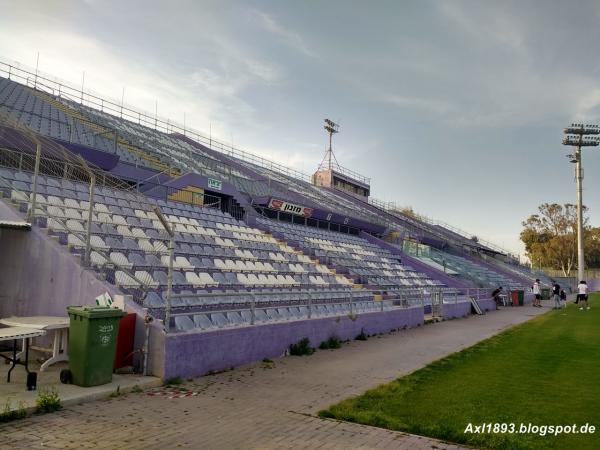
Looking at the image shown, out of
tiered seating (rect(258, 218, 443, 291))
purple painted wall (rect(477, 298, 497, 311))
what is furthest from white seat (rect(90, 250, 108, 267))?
purple painted wall (rect(477, 298, 497, 311))

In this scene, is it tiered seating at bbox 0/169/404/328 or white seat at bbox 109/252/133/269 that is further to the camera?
white seat at bbox 109/252/133/269

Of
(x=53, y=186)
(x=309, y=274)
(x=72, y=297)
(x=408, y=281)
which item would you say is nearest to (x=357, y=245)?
(x=408, y=281)

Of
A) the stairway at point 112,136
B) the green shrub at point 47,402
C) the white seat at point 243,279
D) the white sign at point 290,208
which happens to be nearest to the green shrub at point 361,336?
the white seat at point 243,279

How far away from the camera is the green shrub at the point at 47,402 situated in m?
5.64

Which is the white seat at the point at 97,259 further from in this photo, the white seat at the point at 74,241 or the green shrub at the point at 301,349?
the green shrub at the point at 301,349

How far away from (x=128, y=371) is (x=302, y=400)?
315 cm

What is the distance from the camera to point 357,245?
2717cm

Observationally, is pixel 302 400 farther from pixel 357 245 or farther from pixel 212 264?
pixel 357 245

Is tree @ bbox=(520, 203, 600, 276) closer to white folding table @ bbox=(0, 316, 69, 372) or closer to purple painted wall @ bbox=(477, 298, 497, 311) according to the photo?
purple painted wall @ bbox=(477, 298, 497, 311)

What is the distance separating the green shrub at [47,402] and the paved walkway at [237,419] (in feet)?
0.47

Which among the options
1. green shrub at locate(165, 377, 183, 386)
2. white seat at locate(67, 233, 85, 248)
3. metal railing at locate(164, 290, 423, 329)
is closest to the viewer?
green shrub at locate(165, 377, 183, 386)

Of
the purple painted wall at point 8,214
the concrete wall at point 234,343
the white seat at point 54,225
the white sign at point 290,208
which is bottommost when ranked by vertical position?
the concrete wall at point 234,343

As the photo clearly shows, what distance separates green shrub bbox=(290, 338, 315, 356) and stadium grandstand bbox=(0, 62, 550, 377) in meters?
0.22

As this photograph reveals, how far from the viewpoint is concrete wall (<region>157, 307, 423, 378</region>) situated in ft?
24.7
